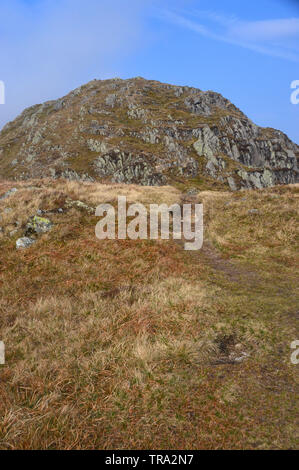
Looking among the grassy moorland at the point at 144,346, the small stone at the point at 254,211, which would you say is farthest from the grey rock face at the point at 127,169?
the grassy moorland at the point at 144,346

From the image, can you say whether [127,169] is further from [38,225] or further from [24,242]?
[24,242]

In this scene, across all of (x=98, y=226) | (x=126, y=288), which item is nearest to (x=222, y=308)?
(x=126, y=288)

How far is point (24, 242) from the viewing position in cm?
1141

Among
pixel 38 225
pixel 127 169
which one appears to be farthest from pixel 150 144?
pixel 38 225

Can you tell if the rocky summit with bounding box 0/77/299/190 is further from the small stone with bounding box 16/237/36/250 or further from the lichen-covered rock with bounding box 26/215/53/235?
the small stone with bounding box 16/237/36/250

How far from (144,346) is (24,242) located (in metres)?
8.41

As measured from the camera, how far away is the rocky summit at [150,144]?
7381 centimetres

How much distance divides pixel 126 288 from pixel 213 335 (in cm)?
349

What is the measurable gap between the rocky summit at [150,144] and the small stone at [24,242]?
56925 millimetres

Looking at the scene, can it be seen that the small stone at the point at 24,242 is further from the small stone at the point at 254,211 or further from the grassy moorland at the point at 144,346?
the small stone at the point at 254,211

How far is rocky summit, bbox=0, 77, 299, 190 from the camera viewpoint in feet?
242

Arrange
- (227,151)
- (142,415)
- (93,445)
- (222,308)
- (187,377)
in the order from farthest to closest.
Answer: (227,151)
(222,308)
(187,377)
(142,415)
(93,445)

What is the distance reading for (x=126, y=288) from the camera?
8633 mm

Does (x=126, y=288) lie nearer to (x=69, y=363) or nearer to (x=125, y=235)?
(x=69, y=363)
